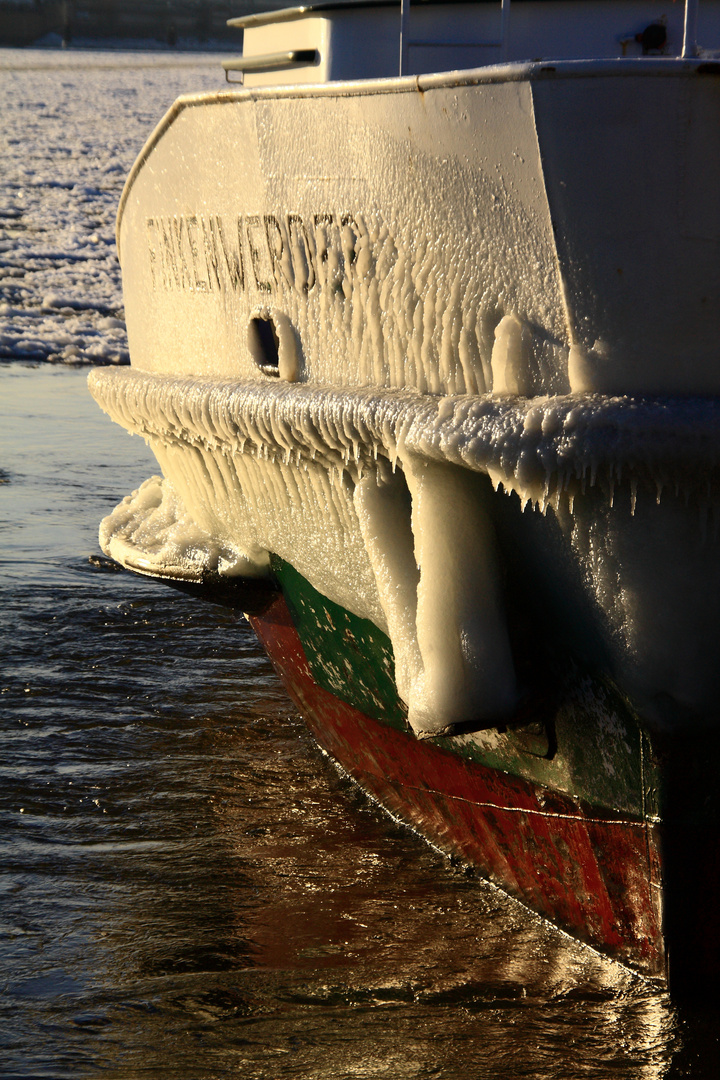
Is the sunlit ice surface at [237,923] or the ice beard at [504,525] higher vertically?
the ice beard at [504,525]

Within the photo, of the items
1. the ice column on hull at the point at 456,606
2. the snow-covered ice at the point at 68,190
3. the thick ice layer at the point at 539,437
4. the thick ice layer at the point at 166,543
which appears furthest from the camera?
the snow-covered ice at the point at 68,190

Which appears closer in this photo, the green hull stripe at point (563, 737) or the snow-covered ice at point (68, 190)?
the green hull stripe at point (563, 737)

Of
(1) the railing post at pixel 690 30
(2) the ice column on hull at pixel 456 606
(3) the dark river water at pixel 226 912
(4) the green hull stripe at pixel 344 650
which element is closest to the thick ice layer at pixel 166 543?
(4) the green hull stripe at pixel 344 650

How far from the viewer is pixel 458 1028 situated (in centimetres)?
223

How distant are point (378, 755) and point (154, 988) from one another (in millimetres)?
876

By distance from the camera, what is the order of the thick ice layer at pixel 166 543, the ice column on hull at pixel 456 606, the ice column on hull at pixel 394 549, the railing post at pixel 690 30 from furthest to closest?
the thick ice layer at pixel 166 543
the ice column on hull at pixel 394 549
the ice column on hull at pixel 456 606
the railing post at pixel 690 30

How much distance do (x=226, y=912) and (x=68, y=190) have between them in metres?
15.2

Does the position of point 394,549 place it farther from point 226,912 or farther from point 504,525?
point 226,912

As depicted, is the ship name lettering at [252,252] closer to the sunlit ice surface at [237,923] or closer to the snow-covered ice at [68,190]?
the sunlit ice surface at [237,923]

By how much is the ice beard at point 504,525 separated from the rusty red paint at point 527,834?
0.35 m

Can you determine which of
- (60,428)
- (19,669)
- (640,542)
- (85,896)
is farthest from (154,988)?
(60,428)

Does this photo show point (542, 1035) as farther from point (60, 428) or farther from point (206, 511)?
point (60, 428)

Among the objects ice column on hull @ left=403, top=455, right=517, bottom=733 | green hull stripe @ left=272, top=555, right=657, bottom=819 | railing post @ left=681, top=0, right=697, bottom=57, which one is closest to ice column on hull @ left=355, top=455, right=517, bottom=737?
ice column on hull @ left=403, top=455, right=517, bottom=733

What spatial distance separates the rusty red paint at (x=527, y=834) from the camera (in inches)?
91.2
